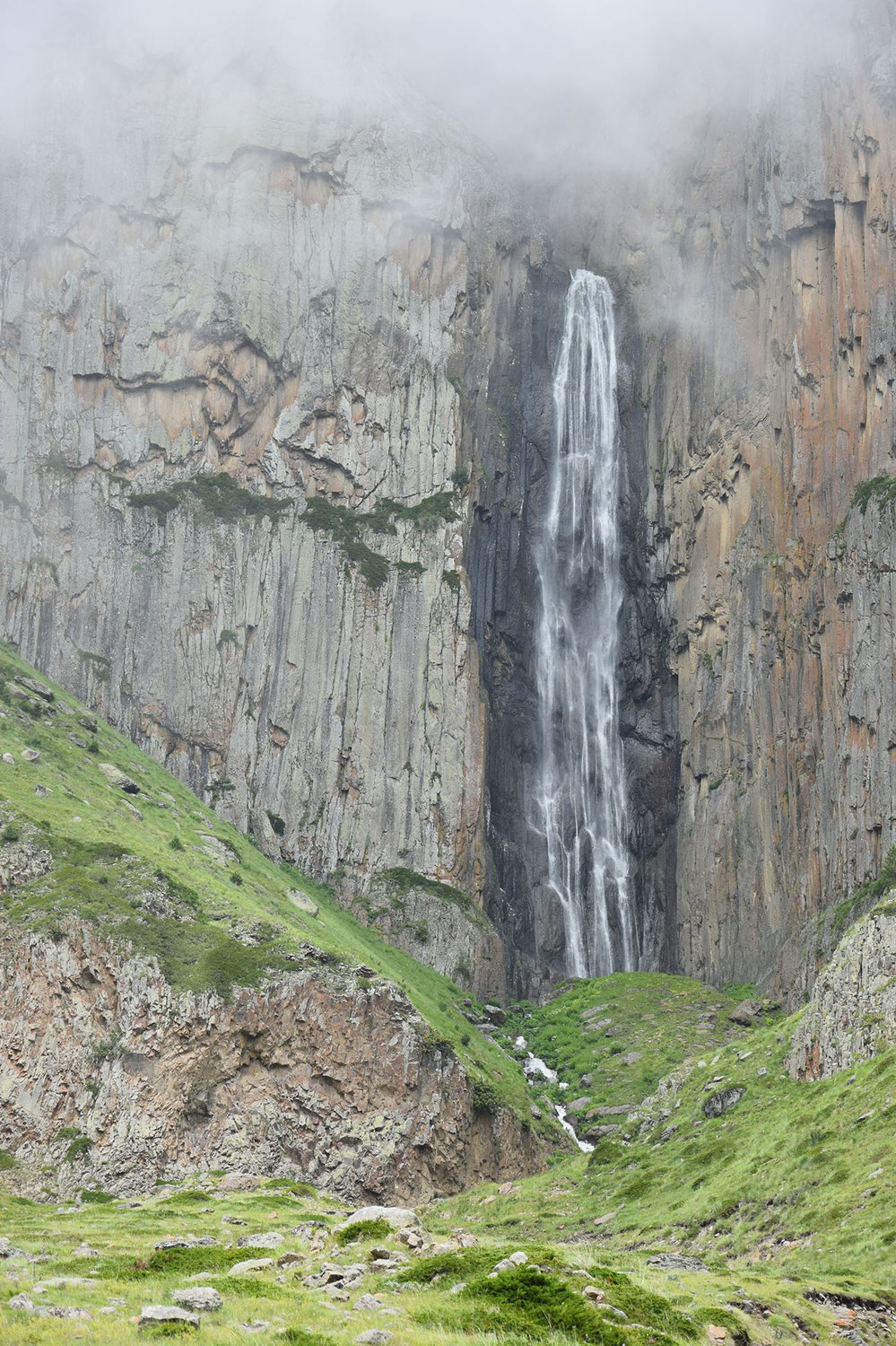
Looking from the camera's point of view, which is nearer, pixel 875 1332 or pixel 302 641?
pixel 875 1332

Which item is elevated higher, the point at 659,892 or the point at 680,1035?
the point at 659,892

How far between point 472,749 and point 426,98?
73.1 m

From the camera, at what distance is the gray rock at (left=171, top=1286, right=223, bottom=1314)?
28.0m

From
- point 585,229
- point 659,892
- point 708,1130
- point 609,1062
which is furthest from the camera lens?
point 585,229

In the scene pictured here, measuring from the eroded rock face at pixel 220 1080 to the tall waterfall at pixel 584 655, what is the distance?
36.6 m

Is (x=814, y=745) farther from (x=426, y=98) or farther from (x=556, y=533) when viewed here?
(x=426, y=98)

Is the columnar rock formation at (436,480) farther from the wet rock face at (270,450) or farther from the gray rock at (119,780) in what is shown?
the gray rock at (119,780)

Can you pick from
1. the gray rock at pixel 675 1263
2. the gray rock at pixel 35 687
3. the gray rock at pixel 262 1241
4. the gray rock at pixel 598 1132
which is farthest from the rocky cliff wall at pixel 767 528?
the gray rock at pixel 262 1241

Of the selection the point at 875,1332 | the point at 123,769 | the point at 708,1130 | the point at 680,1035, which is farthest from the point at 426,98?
the point at 875,1332

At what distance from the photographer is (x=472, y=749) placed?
354 feet

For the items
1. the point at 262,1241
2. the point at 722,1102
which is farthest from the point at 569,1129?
the point at 262,1241

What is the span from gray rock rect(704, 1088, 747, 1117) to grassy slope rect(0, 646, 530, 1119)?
1698 centimetres

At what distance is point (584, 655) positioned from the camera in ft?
385

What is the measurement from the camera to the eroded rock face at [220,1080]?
210ft
